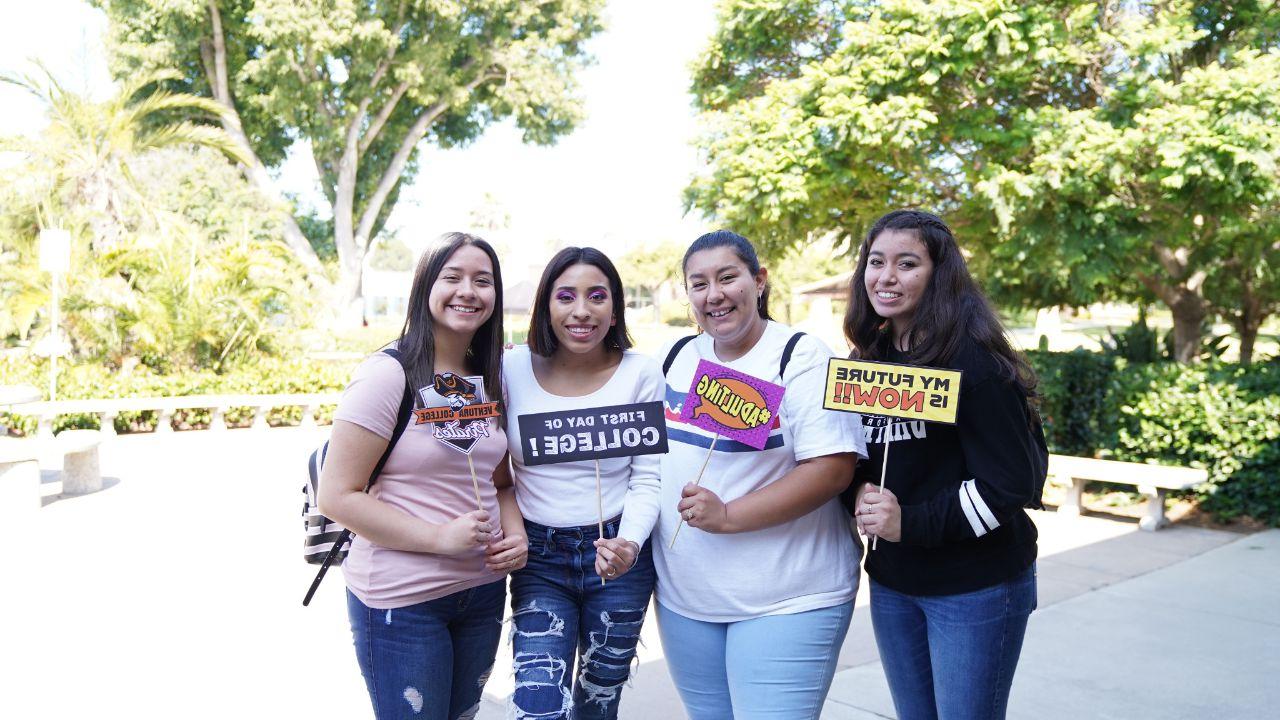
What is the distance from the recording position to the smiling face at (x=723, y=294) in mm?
2496

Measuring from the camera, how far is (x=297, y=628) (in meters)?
5.11

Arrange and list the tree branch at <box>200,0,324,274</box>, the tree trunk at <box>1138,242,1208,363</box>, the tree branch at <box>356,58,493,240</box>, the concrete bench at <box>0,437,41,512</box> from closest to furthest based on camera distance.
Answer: the concrete bench at <box>0,437,41,512</box>
the tree trunk at <box>1138,242,1208,363</box>
the tree branch at <box>200,0,324,274</box>
the tree branch at <box>356,58,493,240</box>

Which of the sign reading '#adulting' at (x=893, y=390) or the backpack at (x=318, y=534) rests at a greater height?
the sign reading '#adulting' at (x=893, y=390)

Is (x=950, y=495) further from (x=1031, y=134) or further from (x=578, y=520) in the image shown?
(x=1031, y=134)

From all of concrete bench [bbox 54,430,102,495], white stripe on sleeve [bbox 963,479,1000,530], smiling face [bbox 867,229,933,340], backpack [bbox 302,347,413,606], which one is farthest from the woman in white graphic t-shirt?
concrete bench [bbox 54,430,102,495]

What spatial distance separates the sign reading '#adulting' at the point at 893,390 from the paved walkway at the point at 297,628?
222 cm

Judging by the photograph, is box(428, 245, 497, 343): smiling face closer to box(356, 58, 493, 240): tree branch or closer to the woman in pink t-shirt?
the woman in pink t-shirt

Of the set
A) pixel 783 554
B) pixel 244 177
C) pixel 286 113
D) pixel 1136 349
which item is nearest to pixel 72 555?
pixel 783 554

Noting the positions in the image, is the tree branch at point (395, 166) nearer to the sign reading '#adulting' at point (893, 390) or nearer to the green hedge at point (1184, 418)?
the green hedge at point (1184, 418)

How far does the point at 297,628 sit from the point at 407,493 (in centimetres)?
320

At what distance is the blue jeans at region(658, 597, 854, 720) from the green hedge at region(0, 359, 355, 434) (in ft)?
37.1

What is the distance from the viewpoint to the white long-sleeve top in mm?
2537

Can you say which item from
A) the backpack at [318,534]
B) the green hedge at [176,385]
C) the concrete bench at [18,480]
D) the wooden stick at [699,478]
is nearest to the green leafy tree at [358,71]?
the green hedge at [176,385]

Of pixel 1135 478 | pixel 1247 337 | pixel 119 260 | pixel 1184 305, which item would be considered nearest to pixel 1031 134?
pixel 1135 478
